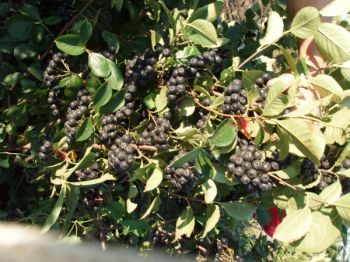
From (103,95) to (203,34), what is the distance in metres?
0.24

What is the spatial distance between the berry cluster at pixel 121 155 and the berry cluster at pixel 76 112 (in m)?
0.10

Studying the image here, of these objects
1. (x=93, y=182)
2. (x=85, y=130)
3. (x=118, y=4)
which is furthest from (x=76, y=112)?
(x=118, y=4)

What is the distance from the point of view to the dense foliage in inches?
35.9

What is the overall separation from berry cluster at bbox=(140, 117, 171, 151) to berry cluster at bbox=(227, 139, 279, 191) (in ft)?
0.46

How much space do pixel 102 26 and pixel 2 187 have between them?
594 millimetres

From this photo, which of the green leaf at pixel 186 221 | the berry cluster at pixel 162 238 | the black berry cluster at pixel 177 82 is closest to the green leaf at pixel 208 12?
the black berry cluster at pixel 177 82

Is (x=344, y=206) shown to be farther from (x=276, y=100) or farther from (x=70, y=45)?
(x=70, y=45)

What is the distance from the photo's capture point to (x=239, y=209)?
1.09 metres

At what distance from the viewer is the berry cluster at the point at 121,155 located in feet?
3.12

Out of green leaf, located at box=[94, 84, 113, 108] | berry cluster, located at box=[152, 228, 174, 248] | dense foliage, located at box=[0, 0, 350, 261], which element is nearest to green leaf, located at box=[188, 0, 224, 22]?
dense foliage, located at box=[0, 0, 350, 261]

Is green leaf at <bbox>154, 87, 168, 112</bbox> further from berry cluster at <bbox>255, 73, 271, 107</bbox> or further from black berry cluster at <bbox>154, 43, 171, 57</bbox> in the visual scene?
berry cluster at <bbox>255, 73, 271, 107</bbox>

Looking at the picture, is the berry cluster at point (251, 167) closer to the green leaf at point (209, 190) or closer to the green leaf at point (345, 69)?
the green leaf at point (209, 190)

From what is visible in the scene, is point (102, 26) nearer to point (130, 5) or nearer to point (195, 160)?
Answer: point (130, 5)

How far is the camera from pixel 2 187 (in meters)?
1.41
